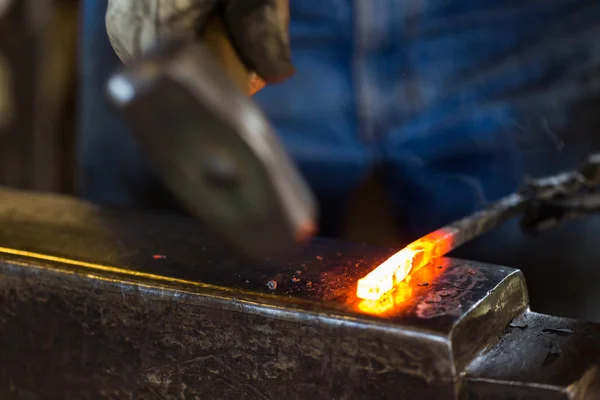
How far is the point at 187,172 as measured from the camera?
0.59 m

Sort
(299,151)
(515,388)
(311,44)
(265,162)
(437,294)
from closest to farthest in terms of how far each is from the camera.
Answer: (265,162), (515,388), (437,294), (311,44), (299,151)

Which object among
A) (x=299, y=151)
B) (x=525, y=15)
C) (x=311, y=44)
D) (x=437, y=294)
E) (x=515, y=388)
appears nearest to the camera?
(x=515, y=388)

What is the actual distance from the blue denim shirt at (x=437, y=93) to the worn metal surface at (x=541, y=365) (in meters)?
0.83

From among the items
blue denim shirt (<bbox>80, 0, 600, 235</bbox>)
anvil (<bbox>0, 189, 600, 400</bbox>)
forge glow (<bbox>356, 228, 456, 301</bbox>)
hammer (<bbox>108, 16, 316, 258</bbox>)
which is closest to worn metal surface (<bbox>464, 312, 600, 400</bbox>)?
anvil (<bbox>0, 189, 600, 400</bbox>)

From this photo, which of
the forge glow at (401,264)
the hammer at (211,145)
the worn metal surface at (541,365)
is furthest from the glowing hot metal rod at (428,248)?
the hammer at (211,145)

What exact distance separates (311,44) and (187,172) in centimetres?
124

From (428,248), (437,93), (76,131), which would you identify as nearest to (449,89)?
(437,93)

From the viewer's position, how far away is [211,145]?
0.57 m

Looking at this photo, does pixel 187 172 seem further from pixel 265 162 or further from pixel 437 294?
pixel 437 294

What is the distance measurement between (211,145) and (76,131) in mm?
2708

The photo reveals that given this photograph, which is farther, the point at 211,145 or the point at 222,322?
the point at 222,322

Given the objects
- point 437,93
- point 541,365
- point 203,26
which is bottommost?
point 541,365

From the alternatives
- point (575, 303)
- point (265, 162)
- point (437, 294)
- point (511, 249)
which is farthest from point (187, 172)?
point (575, 303)

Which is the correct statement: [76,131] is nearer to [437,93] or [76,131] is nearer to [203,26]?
[437,93]
